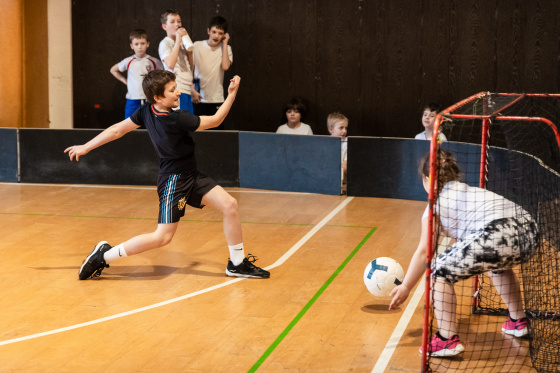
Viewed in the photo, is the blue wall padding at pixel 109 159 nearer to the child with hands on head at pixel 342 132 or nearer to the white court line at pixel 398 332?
the child with hands on head at pixel 342 132

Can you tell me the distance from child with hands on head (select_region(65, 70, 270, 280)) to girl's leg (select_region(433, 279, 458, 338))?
2278 mm

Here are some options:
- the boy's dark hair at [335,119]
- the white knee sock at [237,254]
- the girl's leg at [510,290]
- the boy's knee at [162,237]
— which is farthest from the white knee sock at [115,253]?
the boy's dark hair at [335,119]

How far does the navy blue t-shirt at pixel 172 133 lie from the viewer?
711 centimetres

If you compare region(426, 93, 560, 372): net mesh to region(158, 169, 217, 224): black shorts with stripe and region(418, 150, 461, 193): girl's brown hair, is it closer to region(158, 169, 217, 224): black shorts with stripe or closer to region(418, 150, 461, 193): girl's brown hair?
region(418, 150, 461, 193): girl's brown hair

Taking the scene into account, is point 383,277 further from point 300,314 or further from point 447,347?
point 447,347

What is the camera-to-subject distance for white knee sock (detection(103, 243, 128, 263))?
24.4ft

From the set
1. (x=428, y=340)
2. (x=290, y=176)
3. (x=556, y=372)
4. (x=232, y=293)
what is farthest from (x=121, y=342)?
(x=290, y=176)

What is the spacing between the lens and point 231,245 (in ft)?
24.7

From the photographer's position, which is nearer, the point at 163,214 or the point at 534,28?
the point at 163,214

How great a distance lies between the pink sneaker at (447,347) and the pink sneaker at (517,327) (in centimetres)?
56

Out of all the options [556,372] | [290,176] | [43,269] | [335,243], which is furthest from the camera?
[290,176]

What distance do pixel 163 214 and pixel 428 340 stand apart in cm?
285

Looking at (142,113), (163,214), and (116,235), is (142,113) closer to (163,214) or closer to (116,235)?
(163,214)

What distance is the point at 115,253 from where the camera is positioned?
746 cm
